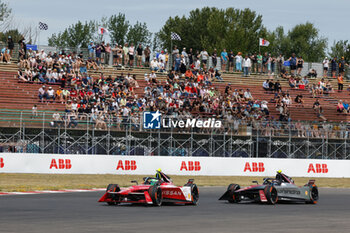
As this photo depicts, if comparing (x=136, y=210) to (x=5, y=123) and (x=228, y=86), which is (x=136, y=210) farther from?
(x=228, y=86)

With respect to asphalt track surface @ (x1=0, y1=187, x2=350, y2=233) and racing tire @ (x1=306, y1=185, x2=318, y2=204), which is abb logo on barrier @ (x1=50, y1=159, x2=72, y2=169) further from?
racing tire @ (x1=306, y1=185, x2=318, y2=204)

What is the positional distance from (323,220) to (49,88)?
26704mm

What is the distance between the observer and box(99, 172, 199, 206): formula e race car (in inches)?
736

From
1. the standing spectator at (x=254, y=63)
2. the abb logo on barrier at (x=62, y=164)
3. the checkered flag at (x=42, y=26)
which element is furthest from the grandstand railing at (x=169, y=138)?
the checkered flag at (x=42, y=26)

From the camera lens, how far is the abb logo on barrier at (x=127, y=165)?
35.6 meters

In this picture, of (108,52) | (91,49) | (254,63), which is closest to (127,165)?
(91,49)

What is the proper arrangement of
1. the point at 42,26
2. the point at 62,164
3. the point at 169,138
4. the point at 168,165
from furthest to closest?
the point at 42,26 → the point at 169,138 → the point at 168,165 → the point at 62,164

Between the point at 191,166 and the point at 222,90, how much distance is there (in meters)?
A: 11.3

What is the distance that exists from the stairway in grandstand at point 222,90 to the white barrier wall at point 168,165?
190 inches

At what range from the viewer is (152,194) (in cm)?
1864

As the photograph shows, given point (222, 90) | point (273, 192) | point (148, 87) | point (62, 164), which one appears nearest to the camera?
point (273, 192)

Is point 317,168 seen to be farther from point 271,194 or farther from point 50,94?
point 271,194

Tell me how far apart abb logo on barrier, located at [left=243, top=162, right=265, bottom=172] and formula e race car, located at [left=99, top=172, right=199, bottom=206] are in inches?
713

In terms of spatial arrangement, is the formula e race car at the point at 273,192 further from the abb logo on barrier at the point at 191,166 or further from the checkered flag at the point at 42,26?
the checkered flag at the point at 42,26
